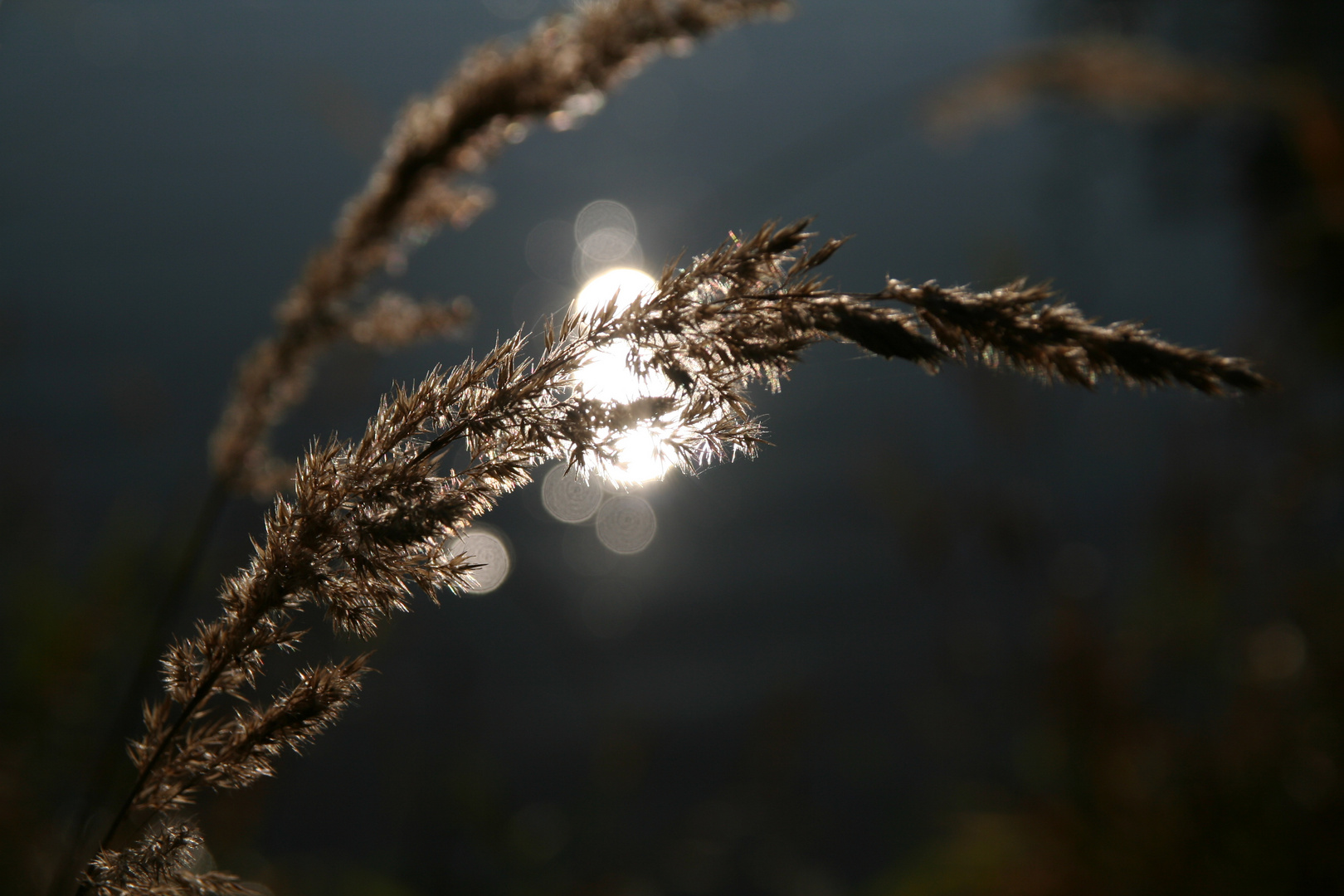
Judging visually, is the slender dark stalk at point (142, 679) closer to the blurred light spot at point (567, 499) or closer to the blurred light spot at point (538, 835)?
the blurred light spot at point (567, 499)

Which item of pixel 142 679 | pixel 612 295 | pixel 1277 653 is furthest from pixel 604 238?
pixel 612 295

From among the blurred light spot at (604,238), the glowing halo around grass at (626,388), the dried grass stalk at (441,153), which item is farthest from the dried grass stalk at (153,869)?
the blurred light spot at (604,238)

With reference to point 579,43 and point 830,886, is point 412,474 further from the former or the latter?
point 830,886

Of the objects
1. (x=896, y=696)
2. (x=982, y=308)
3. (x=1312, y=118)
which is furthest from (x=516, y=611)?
(x=982, y=308)

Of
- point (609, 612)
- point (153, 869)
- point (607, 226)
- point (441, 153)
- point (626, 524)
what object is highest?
point (607, 226)

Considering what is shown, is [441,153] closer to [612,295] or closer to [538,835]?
[612,295]
